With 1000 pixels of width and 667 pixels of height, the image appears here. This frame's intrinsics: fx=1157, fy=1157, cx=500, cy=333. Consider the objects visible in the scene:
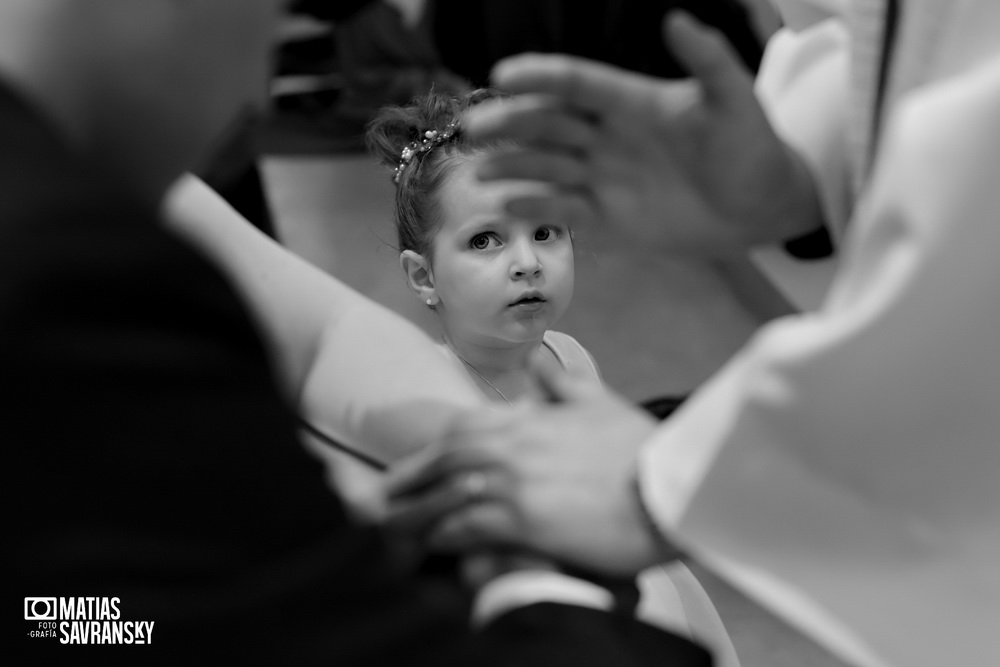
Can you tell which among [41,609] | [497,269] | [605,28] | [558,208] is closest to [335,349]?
[558,208]

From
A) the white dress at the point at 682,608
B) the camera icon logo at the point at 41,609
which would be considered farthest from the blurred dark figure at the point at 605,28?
the camera icon logo at the point at 41,609

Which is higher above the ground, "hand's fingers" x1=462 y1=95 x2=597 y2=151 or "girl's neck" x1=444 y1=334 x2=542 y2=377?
"hand's fingers" x1=462 y1=95 x2=597 y2=151

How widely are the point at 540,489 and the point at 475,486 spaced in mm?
42

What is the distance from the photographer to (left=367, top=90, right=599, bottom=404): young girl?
4.45 ft

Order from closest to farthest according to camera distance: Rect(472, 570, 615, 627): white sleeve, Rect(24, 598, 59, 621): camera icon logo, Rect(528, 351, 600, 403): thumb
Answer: Rect(24, 598, 59, 621): camera icon logo < Rect(472, 570, 615, 627): white sleeve < Rect(528, 351, 600, 403): thumb

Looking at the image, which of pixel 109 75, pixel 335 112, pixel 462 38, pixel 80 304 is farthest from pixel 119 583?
pixel 335 112

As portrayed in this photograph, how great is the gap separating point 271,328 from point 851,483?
1.76ft

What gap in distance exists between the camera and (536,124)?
0.82m

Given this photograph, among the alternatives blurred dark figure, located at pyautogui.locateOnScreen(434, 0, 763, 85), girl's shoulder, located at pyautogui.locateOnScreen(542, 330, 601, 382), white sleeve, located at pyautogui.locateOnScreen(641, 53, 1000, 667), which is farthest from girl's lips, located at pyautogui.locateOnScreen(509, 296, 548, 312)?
blurred dark figure, located at pyautogui.locateOnScreen(434, 0, 763, 85)

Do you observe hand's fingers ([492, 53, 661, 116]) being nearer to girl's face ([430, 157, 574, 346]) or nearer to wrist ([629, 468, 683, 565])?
wrist ([629, 468, 683, 565])

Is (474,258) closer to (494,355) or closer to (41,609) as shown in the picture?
(494,355)

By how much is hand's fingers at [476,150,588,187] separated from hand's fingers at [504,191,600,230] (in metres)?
0.01

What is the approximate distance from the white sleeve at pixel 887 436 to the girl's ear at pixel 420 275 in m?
0.71

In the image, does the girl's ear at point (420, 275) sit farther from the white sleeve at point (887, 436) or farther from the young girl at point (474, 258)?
the white sleeve at point (887, 436)
